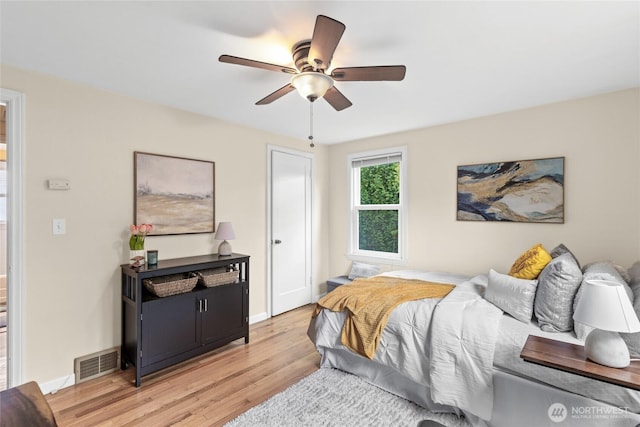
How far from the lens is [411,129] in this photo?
3.86m

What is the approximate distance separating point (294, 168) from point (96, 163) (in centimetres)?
228

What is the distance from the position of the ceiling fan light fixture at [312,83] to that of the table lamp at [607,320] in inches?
67.7

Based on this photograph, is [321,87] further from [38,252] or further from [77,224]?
[38,252]

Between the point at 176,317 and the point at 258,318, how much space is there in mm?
1346

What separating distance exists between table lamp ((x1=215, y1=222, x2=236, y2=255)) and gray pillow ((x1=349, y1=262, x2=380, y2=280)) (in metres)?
1.81

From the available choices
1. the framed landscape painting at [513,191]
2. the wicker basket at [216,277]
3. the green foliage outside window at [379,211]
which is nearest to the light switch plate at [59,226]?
the wicker basket at [216,277]

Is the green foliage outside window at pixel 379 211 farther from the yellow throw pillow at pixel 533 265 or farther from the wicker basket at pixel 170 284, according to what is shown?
the wicker basket at pixel 170 284

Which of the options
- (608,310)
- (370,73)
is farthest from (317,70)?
(608,310)

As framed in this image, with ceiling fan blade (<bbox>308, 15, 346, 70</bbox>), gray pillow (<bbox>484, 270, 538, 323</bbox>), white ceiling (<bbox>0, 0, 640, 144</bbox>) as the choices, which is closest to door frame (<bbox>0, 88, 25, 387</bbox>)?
white ceiling (<bbox>0, 0, 640, 144</bbox>)

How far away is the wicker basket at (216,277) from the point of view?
2881 mm

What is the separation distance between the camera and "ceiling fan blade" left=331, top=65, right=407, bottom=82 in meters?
1.74

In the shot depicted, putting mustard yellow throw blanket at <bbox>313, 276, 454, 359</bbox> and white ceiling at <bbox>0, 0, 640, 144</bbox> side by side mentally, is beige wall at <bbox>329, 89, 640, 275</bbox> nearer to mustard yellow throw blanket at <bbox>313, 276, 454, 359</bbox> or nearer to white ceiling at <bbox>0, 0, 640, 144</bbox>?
white ceiling at <bbox>0, 0, 640, 144</bbox>

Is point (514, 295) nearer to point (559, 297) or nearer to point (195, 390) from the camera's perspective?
point (559, 297)

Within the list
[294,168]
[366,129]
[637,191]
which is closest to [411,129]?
[366,129]
